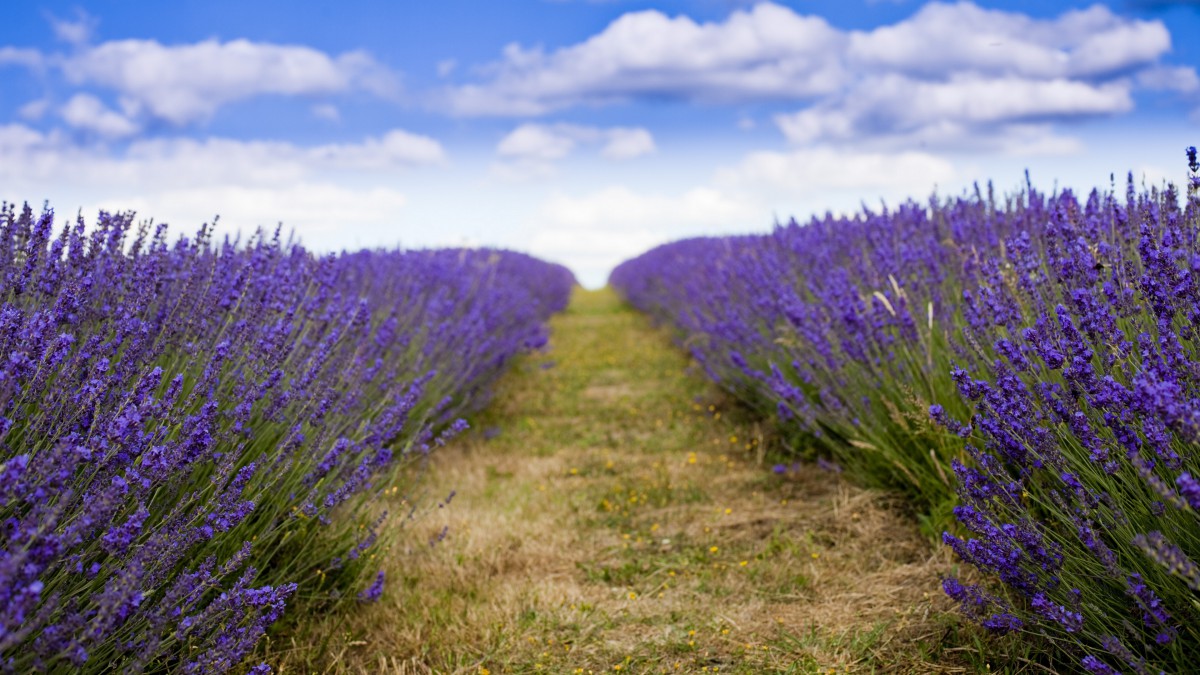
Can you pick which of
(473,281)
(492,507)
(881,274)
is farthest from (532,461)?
(473,281)

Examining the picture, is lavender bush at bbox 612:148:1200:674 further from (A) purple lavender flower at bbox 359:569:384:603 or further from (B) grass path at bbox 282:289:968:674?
(A) purple lavender flower at bbox 359:569:384:603

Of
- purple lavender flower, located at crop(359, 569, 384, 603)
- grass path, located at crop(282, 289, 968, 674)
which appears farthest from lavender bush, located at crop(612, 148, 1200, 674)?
purple lavender flower, located at crop(359, 569, 384, 603)

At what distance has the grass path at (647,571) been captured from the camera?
2.52m

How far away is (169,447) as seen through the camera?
5.93 ft

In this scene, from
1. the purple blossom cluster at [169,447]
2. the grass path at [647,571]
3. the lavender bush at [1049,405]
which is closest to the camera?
the purple blossom cluster at [169,447]

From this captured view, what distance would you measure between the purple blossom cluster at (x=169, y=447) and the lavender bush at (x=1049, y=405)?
1.76m

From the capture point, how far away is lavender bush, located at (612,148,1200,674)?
69.3 inches

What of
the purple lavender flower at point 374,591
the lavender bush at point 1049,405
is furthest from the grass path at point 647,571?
the lavender bush at point 1049,405

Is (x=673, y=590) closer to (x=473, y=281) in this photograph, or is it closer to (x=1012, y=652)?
(x=1012, y=652)

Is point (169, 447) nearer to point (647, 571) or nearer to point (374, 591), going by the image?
point (374, 591)

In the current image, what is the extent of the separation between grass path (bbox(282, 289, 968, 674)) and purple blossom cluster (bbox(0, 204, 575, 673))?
0.34 m

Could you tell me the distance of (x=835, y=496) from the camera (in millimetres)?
3807

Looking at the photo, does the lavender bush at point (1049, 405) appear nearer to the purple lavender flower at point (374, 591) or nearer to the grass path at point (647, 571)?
the grass path at point (647, 571)

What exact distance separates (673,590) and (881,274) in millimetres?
1973
